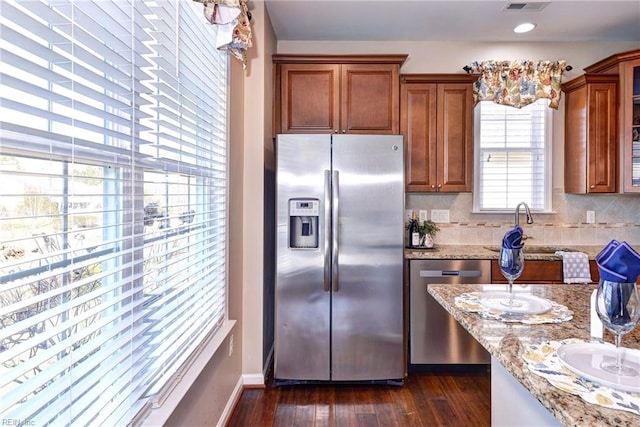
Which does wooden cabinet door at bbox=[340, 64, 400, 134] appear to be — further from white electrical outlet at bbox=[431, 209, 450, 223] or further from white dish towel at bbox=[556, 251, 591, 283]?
white dish towel at bbox=[556, 251, 591, 283]

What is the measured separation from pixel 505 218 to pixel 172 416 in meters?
3.02

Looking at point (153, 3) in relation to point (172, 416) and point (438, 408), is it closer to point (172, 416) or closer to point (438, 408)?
point (172, 416)

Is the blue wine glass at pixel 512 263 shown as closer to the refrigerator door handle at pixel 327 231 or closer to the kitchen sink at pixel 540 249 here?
the refrigerator door handle at pixel 327 231

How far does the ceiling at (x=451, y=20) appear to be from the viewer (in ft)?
8.43

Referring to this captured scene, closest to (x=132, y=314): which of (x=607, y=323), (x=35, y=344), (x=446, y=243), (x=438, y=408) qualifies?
(x=35, y=344)

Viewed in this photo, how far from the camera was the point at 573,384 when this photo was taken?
76 centimetres

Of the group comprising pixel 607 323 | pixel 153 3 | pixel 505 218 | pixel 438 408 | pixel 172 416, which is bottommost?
pixel 438 408

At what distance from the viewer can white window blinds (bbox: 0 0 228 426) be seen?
27.6 inches

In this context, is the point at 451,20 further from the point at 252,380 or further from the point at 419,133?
the point at 252,380

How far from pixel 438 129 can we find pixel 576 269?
1.48 meters

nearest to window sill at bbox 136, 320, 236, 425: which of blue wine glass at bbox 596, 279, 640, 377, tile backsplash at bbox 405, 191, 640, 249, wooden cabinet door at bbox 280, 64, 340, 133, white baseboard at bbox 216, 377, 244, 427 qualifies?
white baseboard at bbox 216, 377, 244, 427

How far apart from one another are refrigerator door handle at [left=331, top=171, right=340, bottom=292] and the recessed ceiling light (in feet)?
6.74

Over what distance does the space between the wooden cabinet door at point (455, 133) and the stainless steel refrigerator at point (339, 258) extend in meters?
0.71

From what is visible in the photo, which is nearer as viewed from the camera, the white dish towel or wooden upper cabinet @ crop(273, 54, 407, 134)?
the white dish towel
